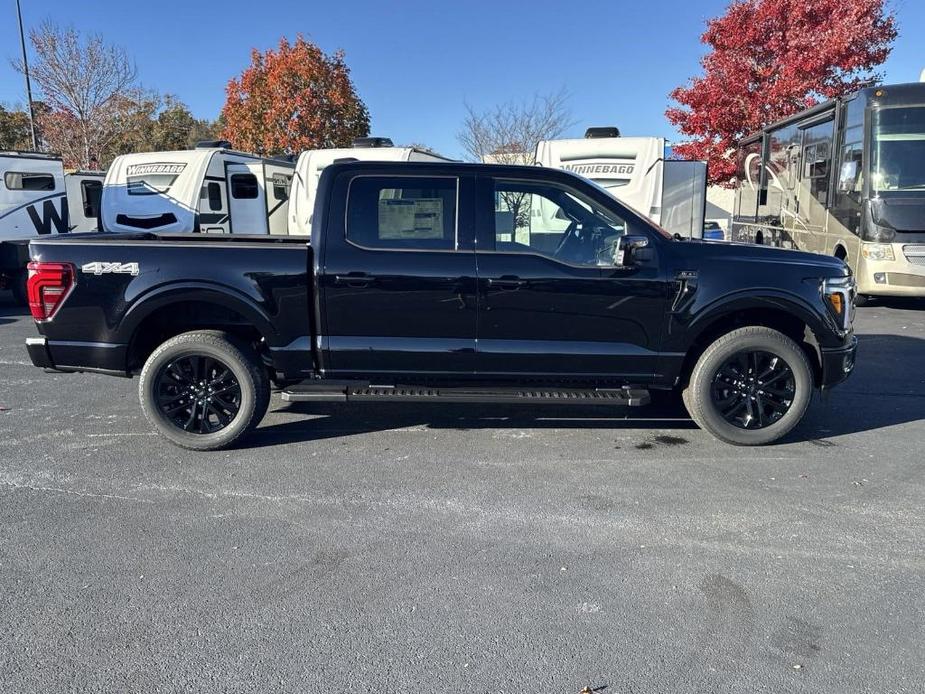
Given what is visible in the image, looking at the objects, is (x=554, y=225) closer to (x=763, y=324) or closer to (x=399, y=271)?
(x=399, y=271)

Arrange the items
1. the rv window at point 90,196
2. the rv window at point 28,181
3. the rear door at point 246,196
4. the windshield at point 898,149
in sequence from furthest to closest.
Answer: the rv window at point 90,196 → the rear door at point 246,196 → the rv window at point 28,181 → the windshield at point 898,149

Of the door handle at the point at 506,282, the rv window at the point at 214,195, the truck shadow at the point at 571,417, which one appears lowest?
the truck shadow at the point at 571,417

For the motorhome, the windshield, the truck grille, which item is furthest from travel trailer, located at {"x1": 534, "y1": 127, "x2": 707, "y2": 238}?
the truck grille

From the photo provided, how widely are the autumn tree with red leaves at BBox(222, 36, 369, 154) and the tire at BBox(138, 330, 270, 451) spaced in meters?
18.0

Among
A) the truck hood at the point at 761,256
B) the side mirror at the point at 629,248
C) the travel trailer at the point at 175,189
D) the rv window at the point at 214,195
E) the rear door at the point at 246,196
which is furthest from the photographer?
the rear door at the point at 246,196

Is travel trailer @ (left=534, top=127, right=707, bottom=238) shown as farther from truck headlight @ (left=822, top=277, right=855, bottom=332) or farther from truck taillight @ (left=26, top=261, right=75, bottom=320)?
truck taillight @ (left=26, top=261, right=75, bottom=320)

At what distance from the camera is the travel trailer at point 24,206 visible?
39.6 ft

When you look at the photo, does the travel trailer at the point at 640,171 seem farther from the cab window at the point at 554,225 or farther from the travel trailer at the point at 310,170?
the cab window at the point at 554,225

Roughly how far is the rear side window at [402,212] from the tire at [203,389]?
123 cm

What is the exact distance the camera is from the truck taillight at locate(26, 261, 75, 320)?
14.9ft

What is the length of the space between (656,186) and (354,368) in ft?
25.6

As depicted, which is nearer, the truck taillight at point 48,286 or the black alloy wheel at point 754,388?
the truck taillight at point 48,286

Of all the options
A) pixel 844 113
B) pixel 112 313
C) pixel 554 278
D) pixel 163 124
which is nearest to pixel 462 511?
pixel 554 278

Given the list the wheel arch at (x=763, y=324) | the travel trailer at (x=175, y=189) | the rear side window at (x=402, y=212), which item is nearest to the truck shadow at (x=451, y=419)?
the wheel arch at (x=763, y=324)
